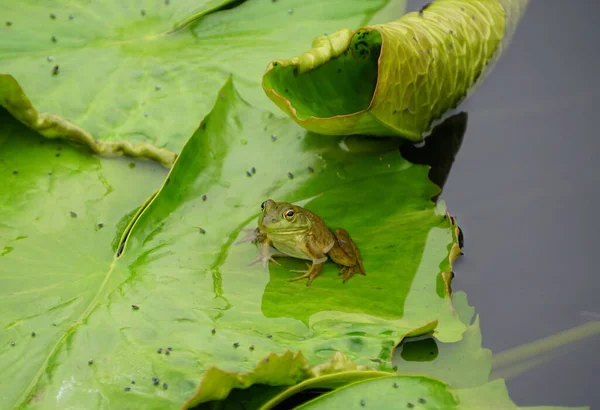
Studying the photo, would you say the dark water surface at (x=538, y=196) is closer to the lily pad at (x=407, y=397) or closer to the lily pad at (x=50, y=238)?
the lily pad at (x=407, y=397)

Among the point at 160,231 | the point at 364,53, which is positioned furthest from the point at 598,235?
the point at 160,231

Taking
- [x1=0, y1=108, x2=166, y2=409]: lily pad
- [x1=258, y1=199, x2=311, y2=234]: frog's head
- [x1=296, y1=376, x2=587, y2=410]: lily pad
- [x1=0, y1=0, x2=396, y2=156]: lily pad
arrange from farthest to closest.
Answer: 1. [x1=0, y1=0, x2=396, y2=156]: lily pad
2. [x1=258, y1=199, x2=311, y2=234]: frog's head
3. [x1=0, y1=108, x2=166, y2=409]: lily pad
4. [x1=296, y1=376, x2=587, y2=410]: lily pad

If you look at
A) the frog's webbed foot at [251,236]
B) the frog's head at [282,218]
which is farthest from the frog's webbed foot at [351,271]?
the frog's webbed foot at [251,236]

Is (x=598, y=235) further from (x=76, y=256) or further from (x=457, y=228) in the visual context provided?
Answer: (x=76, y=256)

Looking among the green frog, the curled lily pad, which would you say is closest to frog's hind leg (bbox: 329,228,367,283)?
the green frog

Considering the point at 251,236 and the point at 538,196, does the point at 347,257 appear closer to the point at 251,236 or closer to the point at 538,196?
the point at 251,236

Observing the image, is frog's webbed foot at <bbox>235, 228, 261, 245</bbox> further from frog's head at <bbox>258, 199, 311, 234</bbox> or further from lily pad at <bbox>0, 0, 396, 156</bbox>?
lily pad at <bbox>0, 0, 396, 156</bbox>

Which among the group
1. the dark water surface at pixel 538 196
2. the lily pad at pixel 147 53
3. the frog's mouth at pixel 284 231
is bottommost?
the dark water surface at pixel 538 196
